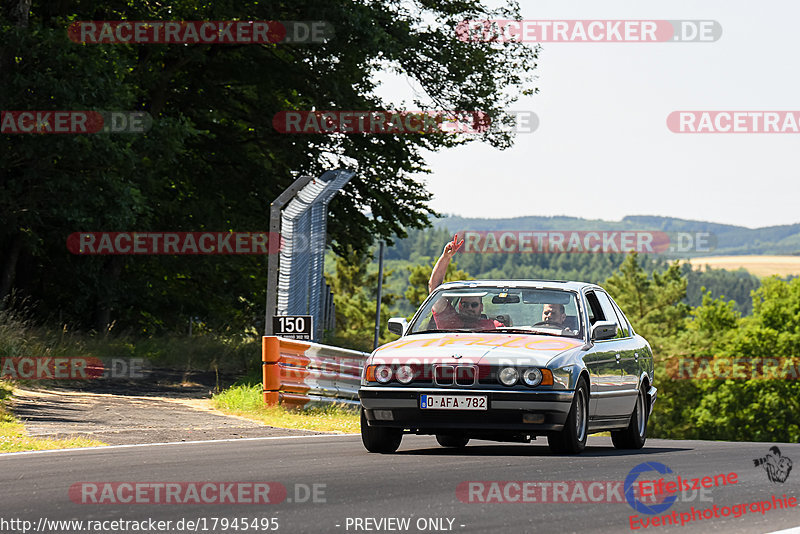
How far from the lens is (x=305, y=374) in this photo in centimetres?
1870

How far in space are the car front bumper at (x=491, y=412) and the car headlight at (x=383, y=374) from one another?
10 centimetres

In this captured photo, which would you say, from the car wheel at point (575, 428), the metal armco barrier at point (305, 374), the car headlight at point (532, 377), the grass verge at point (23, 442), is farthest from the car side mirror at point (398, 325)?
the metal armco barrier at point (305, 374)

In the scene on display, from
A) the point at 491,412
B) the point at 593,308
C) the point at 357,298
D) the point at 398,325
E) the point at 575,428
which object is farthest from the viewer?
the point at 357,298

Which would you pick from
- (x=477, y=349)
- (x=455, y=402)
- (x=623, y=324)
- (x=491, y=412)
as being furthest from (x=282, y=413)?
(x=491, y=412)

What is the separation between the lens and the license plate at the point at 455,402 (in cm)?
1083

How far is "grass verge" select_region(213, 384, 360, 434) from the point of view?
16.4m

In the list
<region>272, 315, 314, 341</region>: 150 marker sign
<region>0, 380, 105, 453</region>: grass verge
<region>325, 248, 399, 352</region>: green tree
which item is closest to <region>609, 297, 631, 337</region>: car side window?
<region>272, 315, 314, 341</region>: 150 marker sign

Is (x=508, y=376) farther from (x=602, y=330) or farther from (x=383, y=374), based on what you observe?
(x=602, y=330)

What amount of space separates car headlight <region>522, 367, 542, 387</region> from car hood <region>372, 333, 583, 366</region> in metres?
0.07

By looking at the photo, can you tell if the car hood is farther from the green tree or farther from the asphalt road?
the green tree

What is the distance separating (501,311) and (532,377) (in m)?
1.62

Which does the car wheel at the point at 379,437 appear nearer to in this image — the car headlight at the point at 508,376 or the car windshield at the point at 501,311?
the car windshield at the point at 501,311

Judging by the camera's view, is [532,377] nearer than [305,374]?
Yes

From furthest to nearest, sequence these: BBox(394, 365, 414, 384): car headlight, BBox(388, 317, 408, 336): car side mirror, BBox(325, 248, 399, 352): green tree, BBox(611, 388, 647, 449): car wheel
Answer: BBox(325, 248, 399, 352): green tree
BBox(611, 388, 647, 449): car wheel
BBox(388, 317, 408, 336): car side mirror
BBox(394, 365, 414, 384): car headlight
